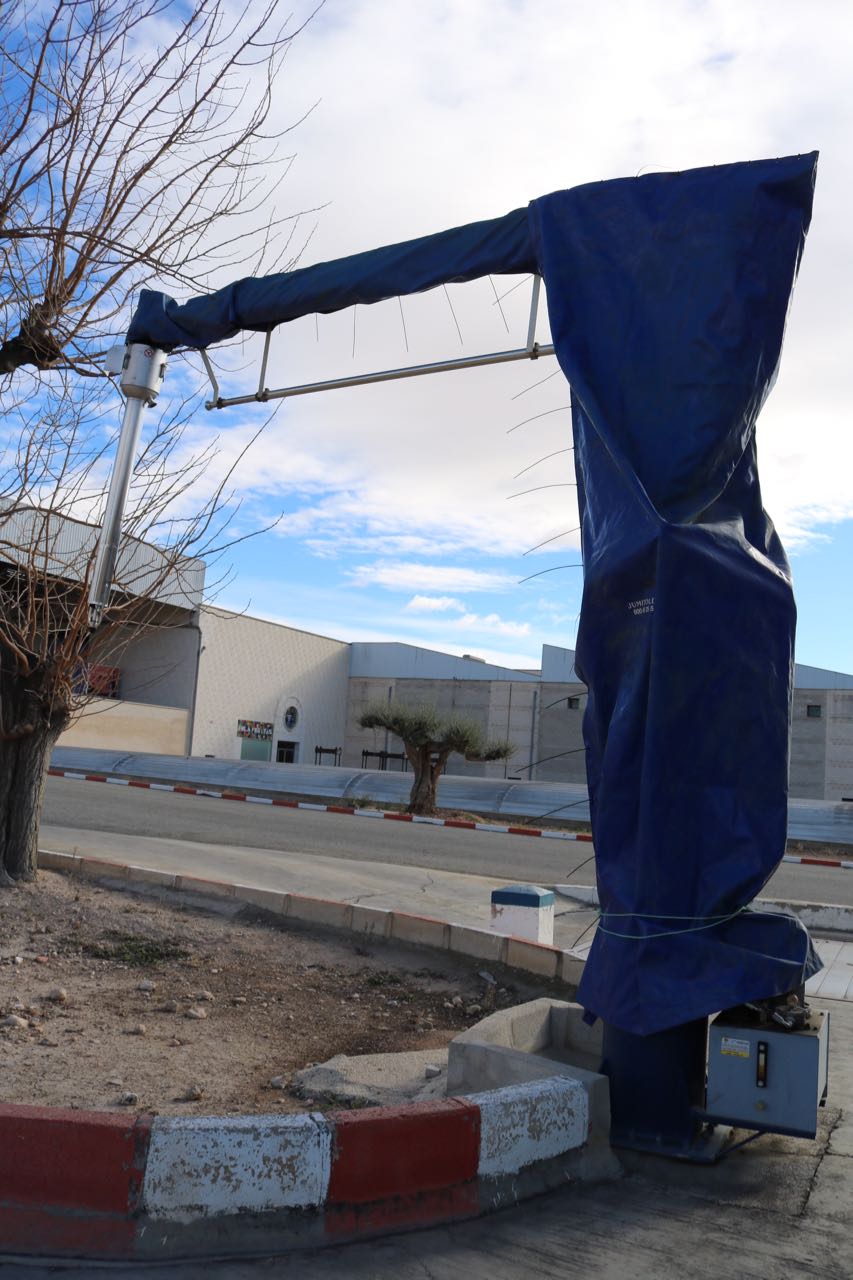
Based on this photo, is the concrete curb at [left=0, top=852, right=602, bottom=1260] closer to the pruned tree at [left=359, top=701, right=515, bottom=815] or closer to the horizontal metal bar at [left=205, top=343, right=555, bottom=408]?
the horizontal metal bar at [left=205, top=343, right=555, bottom=408]

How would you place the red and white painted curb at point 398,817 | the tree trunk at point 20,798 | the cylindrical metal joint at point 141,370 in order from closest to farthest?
the cylindrical metal joint at point 141,370, the tree trunk at point 20,798, the red and white painted curb at point 398,817

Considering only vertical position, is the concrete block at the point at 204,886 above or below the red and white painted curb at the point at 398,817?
above

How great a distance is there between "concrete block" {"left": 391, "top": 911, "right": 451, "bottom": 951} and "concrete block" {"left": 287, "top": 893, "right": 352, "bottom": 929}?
0.40 metres

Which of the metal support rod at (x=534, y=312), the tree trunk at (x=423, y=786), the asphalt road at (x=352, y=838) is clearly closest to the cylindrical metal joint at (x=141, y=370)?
the metal support rod at (x=534, y=312)

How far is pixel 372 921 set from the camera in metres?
7.25

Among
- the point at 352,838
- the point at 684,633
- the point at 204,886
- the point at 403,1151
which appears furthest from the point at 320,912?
the point at 352,838

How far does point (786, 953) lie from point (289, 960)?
3746mm

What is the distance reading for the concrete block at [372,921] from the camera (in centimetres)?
716

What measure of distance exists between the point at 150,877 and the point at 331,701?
4067cm

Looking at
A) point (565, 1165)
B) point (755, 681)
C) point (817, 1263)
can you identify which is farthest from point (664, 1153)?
point (755, 681)

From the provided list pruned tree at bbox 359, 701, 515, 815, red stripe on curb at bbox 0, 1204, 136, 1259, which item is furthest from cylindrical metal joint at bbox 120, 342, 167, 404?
pruned tree at bbox 359, 701, 515, 815

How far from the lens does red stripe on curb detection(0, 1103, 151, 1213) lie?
286 centimetres

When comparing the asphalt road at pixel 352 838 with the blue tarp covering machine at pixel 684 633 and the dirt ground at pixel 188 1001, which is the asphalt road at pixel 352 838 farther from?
the blue tarp covering machine at pixel 684 633

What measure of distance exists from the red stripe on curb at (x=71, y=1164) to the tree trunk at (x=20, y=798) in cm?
473
